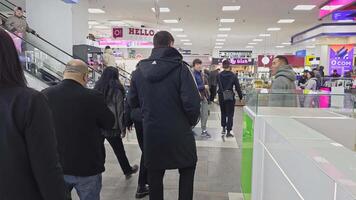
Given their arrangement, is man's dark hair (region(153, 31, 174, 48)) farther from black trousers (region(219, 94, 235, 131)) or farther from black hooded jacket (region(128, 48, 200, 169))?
black trousers (region(219, 94, 235, 131))

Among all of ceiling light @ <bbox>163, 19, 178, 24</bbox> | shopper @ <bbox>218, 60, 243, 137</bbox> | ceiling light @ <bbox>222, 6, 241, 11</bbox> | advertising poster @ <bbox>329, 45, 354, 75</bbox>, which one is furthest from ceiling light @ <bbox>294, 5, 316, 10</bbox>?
advertising poster @ <bbox>329, 45, 354, 75</bbox>

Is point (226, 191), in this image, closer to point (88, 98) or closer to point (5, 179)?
point (88, 98)

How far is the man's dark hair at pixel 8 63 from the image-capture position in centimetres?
130

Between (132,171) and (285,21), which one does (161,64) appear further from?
(285,21)

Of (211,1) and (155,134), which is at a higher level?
(211,1)

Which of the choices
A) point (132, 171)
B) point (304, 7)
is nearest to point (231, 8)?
point (304, 7)

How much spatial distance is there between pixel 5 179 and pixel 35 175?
0.12m

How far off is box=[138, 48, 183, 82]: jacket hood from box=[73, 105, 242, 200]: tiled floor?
5.18 feet

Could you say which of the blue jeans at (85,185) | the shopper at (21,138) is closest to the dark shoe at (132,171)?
the blue jeans at (85,185)

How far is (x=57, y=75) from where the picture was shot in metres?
8.27

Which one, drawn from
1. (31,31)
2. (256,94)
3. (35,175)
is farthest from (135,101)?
(31,31)

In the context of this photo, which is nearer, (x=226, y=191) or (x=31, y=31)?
(x=226, y=191)

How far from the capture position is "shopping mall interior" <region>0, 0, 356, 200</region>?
155 centimetres

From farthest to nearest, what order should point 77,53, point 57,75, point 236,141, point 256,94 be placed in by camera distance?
point 77,53 → point 57,75 → point 236,141 → point 256,94
